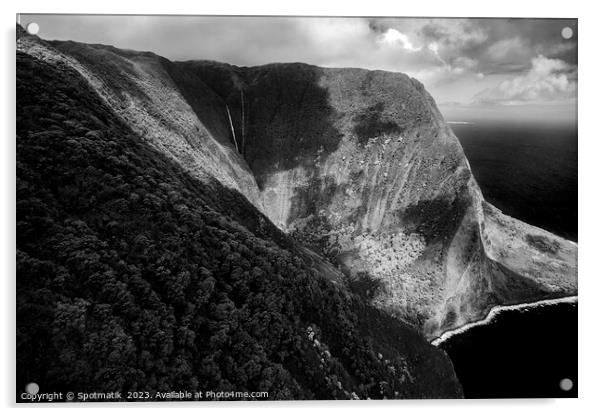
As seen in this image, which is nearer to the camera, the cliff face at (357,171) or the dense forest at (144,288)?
the dense forest at (144,288)

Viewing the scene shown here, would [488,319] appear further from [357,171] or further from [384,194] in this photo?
[357,171]

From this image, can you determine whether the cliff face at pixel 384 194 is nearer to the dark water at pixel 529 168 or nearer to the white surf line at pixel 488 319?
the white surf line at pixel 488 319

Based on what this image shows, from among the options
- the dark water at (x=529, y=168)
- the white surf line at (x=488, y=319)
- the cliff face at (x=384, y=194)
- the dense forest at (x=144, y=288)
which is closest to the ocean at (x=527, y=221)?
the dark water at (x=529, y=168)

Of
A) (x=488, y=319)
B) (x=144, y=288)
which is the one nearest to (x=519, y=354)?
(x=488, y=319)

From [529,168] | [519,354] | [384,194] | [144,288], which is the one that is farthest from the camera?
[384,194]

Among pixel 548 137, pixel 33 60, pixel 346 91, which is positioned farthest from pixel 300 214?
pixel 33 60

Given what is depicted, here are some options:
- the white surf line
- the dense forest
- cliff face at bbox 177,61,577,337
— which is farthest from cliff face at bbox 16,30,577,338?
the dense forest

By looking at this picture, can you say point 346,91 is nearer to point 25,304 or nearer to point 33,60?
point 33,60
